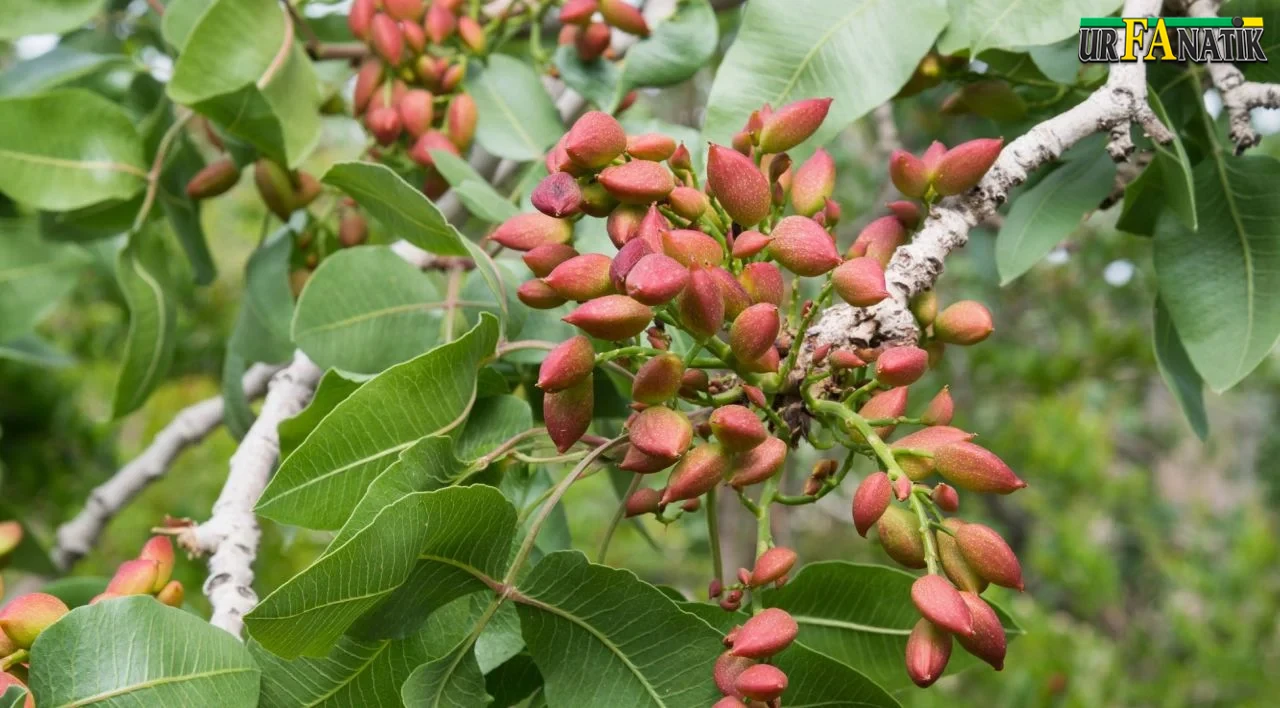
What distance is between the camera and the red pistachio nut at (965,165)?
732 mm

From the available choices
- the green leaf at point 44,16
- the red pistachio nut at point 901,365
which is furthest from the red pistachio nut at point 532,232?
the green leaf at point 44,16

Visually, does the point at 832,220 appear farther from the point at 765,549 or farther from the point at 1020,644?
the point at 1020,644

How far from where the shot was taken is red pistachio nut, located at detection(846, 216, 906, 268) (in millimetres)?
738

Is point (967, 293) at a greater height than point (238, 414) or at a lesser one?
lesser

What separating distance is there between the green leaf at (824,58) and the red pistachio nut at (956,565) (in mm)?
361

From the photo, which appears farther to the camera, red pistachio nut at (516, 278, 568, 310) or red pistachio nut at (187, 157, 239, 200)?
red pistachio nut at (187, 157, 239, 200)

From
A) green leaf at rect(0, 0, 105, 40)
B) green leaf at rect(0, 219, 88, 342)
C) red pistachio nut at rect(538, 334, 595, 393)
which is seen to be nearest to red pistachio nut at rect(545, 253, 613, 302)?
red pistachio nut at rect(538, 334, 595, 393)

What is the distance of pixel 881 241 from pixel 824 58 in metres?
0.20

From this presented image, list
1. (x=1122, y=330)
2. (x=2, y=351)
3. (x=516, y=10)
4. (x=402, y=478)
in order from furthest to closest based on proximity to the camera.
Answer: (x=1122, y=330), (x=2, y=351), (x=516, y=10), (x=402, y=478)

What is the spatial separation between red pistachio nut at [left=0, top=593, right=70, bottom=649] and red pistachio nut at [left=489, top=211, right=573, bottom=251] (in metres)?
0.34

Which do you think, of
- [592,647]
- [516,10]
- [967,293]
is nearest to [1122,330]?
[967,293]

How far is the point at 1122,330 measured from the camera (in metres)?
2.80

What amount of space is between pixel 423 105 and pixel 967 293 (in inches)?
84.2

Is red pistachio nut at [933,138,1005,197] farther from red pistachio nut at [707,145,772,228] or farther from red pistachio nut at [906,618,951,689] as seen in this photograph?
red pistachio nut at [906,618,951,689]
